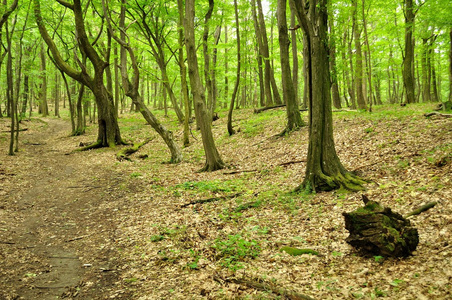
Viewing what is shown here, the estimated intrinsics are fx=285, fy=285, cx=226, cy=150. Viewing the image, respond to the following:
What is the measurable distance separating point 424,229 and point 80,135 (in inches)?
862

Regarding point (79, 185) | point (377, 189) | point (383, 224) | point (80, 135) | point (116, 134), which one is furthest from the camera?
point (80, 135)

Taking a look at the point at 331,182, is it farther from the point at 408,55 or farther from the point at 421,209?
the point at 408,55

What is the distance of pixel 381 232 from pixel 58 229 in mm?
6651

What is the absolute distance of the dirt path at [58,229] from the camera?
4.43 metres

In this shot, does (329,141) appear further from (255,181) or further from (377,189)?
(255,181)

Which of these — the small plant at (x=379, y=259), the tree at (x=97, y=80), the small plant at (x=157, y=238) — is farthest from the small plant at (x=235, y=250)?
the tree at (x=97, y=80)

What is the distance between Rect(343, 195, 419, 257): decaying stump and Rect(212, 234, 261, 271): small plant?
1608 millimetres

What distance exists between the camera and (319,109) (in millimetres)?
7016

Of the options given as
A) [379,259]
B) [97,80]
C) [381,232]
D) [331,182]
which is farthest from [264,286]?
[97,80]

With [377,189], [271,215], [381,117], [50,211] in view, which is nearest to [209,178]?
[271,215]

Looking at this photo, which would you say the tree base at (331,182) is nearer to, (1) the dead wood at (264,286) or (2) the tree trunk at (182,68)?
(1) the dead wood at (264,286)

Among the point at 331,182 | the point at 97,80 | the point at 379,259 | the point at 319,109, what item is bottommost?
the point at 379,259

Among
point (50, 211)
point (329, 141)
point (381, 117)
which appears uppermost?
point (381, 117)

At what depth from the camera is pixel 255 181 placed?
9297 mm
